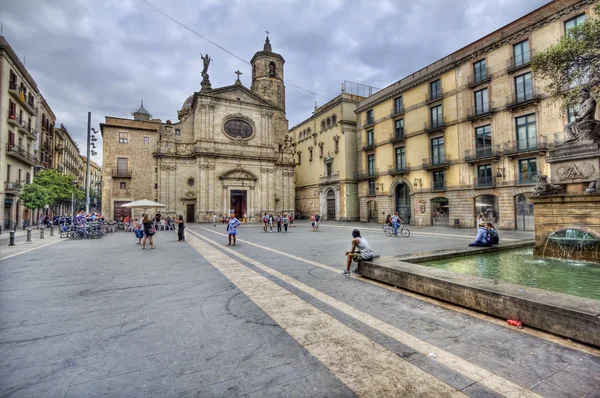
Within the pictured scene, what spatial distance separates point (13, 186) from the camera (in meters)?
25.0

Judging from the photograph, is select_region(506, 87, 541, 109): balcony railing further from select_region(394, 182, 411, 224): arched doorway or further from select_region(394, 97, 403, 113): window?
select_region(394, 182, 411, 224): arched doorway

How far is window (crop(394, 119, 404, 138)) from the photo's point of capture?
2954cm

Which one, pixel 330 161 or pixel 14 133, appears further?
pixel 330 161

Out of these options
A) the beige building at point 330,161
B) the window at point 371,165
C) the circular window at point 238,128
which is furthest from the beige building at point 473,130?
the circular window at point 238,128

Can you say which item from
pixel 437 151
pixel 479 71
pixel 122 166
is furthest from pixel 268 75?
pixel 479 71

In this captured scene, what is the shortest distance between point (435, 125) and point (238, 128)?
24032 mm

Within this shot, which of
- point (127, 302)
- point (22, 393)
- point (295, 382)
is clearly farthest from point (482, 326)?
point (127, 302)

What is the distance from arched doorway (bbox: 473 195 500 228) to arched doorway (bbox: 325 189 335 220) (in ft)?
60.0

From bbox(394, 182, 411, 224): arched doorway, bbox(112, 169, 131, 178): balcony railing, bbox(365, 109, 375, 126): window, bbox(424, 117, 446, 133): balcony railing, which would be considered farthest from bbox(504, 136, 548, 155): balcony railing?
bbox(112, 169, 131, 178): balcony railing

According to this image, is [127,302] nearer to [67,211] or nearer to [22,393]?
[22,393]

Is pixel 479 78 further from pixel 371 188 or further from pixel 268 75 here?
pixel 268 75

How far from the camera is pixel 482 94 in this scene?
23.0 m

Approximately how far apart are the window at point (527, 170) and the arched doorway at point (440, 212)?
610 centimetres

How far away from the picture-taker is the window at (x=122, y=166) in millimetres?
34250
